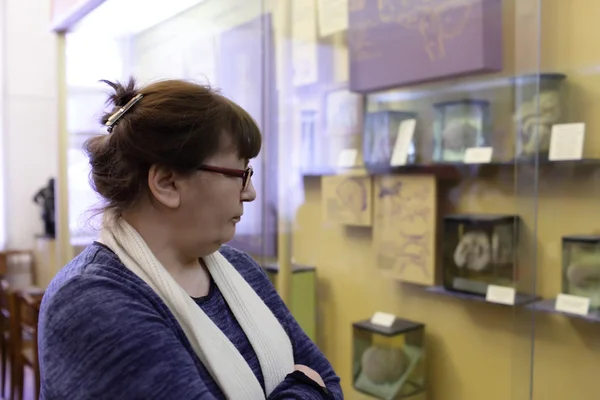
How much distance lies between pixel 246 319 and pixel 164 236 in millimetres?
220

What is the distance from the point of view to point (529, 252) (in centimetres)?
182

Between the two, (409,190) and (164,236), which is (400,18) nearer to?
(409,190)

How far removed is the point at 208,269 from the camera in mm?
1130

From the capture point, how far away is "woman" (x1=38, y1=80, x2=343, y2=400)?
33.3 inches

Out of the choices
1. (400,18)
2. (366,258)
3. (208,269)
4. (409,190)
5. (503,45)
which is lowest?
(366,258)

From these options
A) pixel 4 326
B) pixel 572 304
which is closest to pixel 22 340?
pixel 4 326

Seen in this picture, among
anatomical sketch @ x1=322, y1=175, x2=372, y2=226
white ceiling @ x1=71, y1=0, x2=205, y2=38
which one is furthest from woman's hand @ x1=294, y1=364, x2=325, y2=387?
white ceiling @ x1=71, y1=0, x2=205, y2=38

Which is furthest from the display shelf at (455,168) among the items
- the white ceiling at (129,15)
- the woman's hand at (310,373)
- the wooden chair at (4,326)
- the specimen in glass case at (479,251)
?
the wooden chair at (4,326)

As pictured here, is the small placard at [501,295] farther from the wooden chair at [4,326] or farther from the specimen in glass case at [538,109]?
the wooden chair at [4,326]

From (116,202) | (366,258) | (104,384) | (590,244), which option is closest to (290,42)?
(366,258)

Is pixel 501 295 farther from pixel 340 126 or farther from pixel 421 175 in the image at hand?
pixel 340 126

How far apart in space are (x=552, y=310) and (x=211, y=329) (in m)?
1.22

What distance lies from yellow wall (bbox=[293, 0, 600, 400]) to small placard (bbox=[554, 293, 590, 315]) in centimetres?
4

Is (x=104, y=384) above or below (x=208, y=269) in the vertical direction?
below
